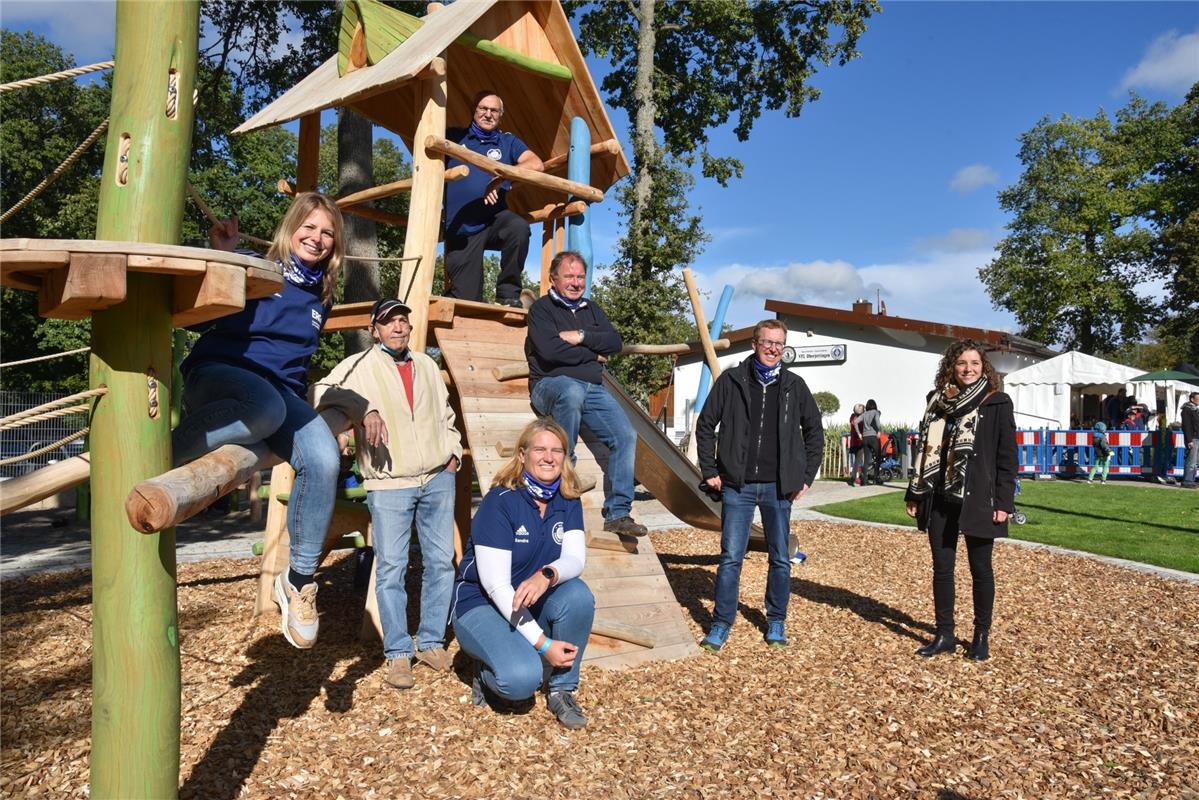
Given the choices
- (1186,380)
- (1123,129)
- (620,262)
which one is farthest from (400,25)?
(1123,129)

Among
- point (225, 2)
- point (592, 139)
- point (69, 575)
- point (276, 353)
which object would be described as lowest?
point (69, 575)

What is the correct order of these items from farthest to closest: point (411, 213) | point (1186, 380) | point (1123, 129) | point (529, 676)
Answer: point (1123, 129), point (1186, 380), point (411, 213), point (529, 676)

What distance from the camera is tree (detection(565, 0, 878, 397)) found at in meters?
14.2

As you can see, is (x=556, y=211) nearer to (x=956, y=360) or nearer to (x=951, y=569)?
(x=956, y=360)

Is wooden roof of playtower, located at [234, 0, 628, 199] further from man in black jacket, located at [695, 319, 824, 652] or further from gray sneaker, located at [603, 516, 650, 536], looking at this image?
gray sneaker, located at [603, 516, 650, 536]

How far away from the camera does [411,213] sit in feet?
17.3

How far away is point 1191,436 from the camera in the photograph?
1727 cm

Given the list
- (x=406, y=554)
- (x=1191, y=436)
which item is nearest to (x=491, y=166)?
(x=406, y=554)

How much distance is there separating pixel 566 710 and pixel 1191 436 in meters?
18.5

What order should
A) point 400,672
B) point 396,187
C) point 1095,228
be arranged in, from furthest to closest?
point 1095,228 < point 396,187 < point 400,672

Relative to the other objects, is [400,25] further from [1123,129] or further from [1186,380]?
[1123,129]

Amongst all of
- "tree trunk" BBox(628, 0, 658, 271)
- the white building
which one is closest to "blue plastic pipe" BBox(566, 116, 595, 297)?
"tree trunk" BBox(628, 0, 658, 271)

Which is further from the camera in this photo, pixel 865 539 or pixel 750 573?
pixel 865 539

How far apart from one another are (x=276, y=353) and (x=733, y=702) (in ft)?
9.39
